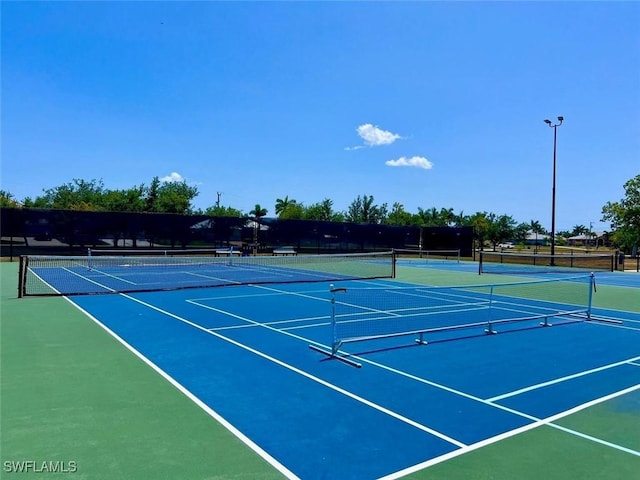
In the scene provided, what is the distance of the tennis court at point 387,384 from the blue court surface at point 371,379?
0.08ft

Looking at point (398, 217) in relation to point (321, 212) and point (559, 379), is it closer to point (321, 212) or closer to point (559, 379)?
point (321, 212)

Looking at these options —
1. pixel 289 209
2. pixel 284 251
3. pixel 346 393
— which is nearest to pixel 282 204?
pixel 289 209

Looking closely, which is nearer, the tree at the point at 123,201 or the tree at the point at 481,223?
the tree at the point at 123,201

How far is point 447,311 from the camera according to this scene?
1304 cm

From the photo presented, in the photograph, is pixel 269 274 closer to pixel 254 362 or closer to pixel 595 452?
pixel 254 362

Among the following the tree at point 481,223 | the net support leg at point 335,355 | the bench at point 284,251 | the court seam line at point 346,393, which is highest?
the tree at point 481,223

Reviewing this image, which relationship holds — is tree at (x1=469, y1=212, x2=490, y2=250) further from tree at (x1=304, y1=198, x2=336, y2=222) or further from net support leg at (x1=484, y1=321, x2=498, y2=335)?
net support leg at (x1=484, y1=321, x2=498, y2=335)

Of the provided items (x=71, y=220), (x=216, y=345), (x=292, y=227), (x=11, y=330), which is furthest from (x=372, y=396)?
(x=292, y=227)

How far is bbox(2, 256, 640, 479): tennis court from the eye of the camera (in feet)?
14.8

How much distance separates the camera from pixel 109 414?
17.9 ft

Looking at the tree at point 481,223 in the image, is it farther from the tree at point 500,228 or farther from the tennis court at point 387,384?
the tennis court at point 387,384

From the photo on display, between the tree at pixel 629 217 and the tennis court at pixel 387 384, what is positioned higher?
the tree at pixel 629 217

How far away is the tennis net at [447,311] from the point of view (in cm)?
988

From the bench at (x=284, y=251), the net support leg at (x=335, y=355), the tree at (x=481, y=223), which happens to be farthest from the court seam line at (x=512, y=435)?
the tree at (x=481, y=223)
